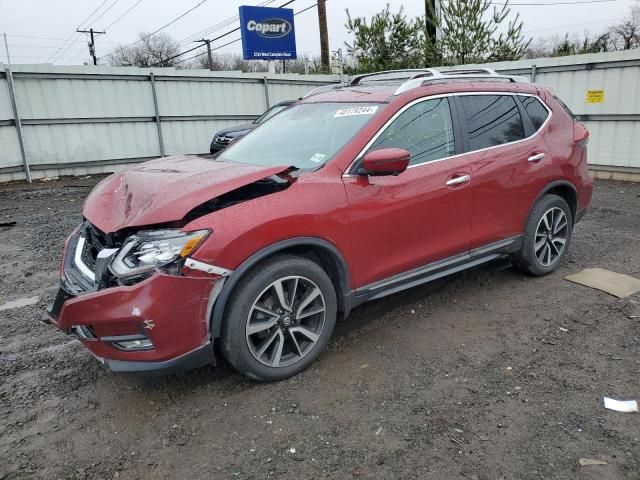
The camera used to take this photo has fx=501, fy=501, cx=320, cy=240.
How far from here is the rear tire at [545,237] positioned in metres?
4.43

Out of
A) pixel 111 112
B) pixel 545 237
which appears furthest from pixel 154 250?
pixel 111 112

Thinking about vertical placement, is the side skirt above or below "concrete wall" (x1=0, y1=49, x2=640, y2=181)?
below

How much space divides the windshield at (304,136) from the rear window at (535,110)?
5.56 feet

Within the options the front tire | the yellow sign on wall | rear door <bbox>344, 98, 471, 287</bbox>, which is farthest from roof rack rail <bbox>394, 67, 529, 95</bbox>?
the yellow sign on wall

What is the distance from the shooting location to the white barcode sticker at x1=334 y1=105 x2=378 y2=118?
355 centimetres

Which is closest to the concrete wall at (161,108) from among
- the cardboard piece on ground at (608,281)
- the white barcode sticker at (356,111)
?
the cardboard piece on ground at (608,281)

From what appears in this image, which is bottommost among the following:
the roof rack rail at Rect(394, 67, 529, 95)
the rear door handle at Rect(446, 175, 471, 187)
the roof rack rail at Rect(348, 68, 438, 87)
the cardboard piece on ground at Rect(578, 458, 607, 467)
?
the cardboard piece on ground at Rect(578, 458, 607, 467)

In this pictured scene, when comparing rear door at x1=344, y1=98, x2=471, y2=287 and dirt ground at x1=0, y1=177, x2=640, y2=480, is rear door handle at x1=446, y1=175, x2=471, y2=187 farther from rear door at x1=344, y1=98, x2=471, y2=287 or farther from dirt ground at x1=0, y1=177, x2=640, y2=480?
dirt ground at x1=0, y1=177, x2=640, y2=480

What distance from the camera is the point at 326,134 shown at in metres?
3.62

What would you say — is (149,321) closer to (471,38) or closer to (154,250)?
(154,250)

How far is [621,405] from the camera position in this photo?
279cm

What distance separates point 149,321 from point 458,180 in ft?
7.85

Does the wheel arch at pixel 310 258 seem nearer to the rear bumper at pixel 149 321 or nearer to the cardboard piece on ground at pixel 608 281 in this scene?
the rear bumper at pixel 149 321

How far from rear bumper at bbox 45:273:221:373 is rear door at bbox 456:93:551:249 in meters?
2.29
